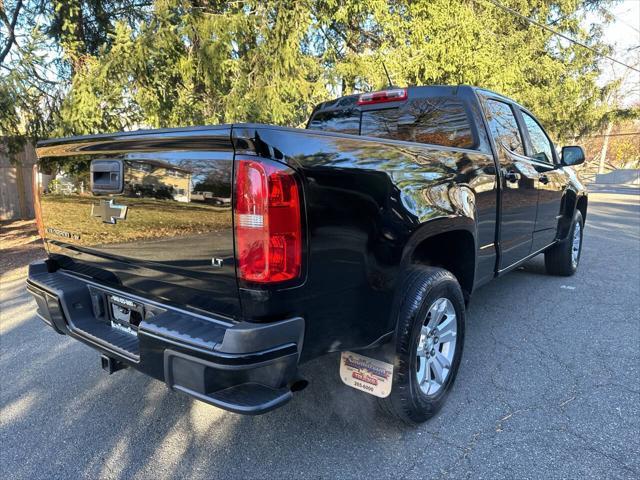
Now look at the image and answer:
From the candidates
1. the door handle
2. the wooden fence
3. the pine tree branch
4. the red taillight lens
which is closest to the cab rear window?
the door handle

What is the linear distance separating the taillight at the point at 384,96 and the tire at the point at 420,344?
1.51m

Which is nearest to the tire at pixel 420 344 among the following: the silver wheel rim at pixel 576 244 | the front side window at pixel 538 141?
the front side window at pixel 538 141

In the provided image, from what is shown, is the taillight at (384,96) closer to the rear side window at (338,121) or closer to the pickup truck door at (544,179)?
the rear side window at (338,121)

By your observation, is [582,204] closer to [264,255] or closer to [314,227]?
[314,227]

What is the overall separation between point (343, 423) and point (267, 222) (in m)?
1.51

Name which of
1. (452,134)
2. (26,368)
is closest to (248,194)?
(452,134)

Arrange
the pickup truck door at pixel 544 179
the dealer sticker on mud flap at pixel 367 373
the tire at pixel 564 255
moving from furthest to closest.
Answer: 1. the tire at pixel 564 255
2. the pickup truck door at pixel 544 179
3. the dealer sticker on mud flap at pixel 367 373

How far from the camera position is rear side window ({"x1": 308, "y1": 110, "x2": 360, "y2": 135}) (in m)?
3.83

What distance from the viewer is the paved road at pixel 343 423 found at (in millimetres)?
2289

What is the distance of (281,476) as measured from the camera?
7.31ft

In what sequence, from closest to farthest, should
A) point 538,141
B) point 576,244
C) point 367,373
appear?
1. point 367,373
2. point 538,141
3. point 576,244

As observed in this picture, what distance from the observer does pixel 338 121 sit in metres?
3.95

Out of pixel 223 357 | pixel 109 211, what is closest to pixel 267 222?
→ pixel 223 357

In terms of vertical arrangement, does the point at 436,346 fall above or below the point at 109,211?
below
